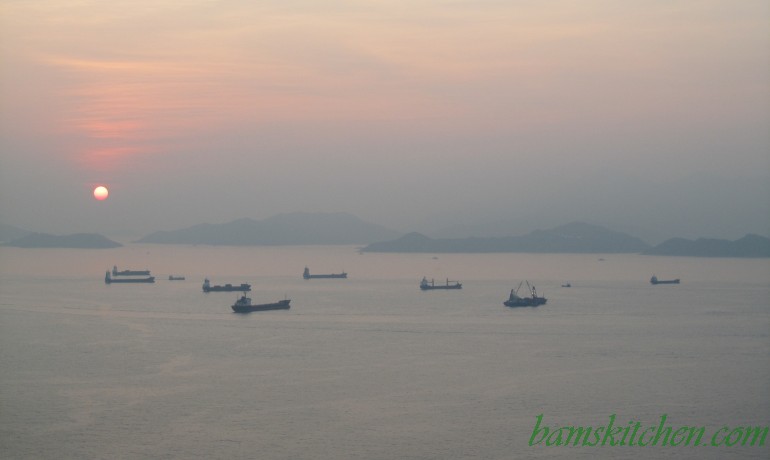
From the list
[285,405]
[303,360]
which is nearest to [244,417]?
[285,405]

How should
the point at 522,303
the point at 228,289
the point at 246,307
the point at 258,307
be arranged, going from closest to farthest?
1. the point at 246,307
2. the point at 258,307
3. the point at 522,303
4. the point at 228,289

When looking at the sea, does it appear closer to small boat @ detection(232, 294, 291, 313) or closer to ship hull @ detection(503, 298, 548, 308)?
small boat @ detection(232, 294, 291, 313)

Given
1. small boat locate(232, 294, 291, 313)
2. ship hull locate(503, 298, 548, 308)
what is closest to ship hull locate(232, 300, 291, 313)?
small boat locate(232, 294, 291, 313)

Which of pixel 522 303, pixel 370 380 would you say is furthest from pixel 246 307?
pixel 370 380

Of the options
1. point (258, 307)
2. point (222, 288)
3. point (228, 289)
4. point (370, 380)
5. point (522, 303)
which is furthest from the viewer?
point (222, 288)

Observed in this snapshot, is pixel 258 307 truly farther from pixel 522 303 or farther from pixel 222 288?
pixel 222 288

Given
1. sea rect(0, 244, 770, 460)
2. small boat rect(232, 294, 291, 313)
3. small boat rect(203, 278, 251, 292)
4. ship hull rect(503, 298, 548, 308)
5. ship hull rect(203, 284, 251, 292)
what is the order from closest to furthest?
sea rect(0, 244, 770, 460) < small boat rect(232, 294, 291, 313) < ship hull rect(503, 298, 548, 308) < small boat rect(203, 278, 251, 292) < ship hull rect(203, 284, 251, 292)

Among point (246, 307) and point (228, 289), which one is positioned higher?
point (228, 289)

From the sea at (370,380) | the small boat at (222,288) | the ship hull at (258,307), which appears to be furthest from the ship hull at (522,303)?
the small boat at (222,288)
